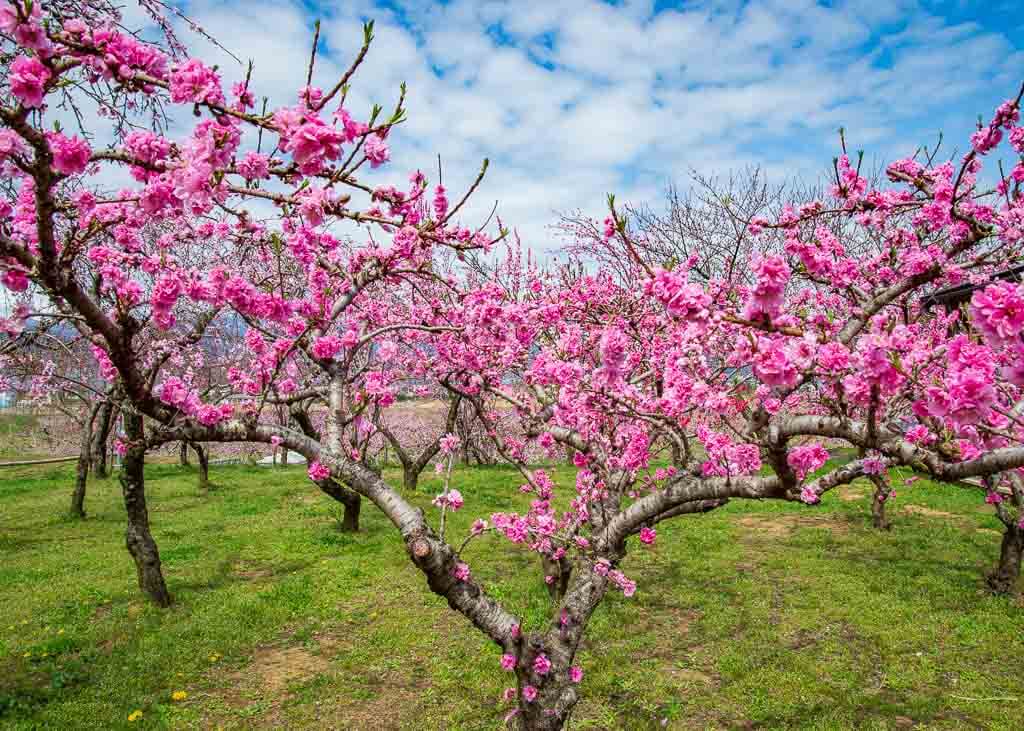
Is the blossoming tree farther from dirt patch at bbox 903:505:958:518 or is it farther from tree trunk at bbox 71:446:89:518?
tree trunk at bbox 71:446:89:518

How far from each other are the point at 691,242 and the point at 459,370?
42.2 feet

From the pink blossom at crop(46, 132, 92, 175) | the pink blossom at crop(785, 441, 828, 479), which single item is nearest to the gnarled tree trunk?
the pink blossom at crop(785, 441, 828, 479)

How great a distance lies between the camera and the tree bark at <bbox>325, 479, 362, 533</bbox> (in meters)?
10.3

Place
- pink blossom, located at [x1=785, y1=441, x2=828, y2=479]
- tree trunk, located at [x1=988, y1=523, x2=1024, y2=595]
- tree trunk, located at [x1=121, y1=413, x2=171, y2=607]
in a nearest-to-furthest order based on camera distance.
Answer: pink blossom, located at [x1=785, y1=441, x2=828, y2=479] < tree trunk, located at [x1=121, y1=413, x2=171, y2=607] < tree trunk, located at [x1=988, y1=523, x2=1024, y2=595]

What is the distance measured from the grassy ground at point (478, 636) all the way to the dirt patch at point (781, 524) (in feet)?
0.31

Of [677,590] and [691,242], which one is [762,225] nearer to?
[677,590]

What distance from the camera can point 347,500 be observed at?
1074cm

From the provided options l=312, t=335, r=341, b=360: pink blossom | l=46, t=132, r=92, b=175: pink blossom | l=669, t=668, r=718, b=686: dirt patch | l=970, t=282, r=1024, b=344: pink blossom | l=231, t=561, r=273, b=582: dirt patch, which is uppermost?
l=46, t=132, r=92, b=175: pink blossom

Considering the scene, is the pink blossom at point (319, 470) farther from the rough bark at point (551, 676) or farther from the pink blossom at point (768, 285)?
the pink blossom at point (768, 285)

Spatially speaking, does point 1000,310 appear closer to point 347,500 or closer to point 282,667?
point 282,667

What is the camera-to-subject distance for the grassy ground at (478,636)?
534 cm

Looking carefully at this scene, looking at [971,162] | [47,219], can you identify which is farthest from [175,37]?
[971,162]

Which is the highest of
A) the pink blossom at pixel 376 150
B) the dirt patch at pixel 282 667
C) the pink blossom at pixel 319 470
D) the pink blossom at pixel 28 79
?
the pink blossom at pixel 376 150

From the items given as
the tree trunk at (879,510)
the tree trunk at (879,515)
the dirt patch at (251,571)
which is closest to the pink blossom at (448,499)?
the dirt patch at (251,571)
